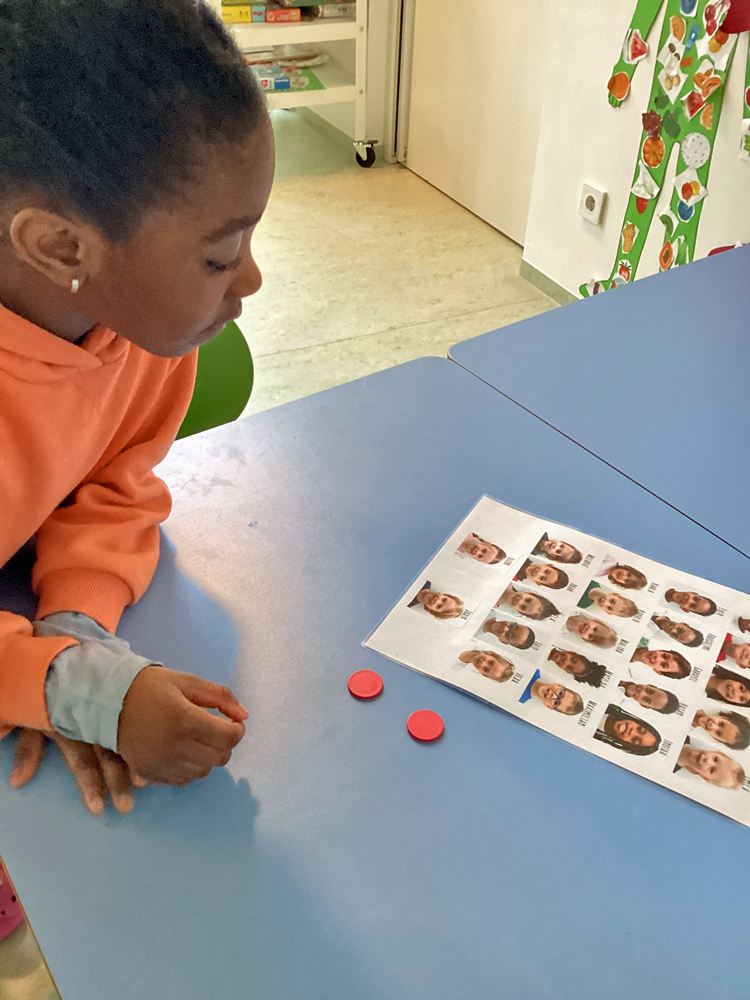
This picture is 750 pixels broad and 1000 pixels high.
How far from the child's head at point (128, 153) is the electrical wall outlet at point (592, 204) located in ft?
5.93

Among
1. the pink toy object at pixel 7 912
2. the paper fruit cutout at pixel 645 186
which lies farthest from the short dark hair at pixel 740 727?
the paper fruit cutout at pixel 645 186

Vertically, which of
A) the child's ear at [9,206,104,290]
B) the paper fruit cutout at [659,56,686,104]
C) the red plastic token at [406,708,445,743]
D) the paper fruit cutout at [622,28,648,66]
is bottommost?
the red plastic token at [406,708,445,743]

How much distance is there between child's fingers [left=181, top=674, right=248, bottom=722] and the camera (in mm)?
633

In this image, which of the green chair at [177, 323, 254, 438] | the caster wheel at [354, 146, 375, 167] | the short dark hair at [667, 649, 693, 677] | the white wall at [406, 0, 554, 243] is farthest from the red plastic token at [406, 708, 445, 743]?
the caster wheel at [354, 146, 375, 167]

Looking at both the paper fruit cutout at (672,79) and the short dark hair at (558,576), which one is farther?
the paper fruit cutout at (672,79)

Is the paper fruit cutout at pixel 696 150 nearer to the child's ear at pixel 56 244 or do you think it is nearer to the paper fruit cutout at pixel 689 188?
the paper fruit cutout at pixel 689 188

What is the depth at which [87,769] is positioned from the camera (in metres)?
0.62

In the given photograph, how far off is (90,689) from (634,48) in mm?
1934

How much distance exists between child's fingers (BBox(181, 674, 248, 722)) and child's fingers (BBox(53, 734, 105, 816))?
81 millimetres

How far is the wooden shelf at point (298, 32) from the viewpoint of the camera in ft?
9.52

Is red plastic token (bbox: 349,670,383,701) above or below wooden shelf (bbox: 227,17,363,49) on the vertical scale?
above

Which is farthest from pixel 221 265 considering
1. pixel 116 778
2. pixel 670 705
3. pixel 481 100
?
pixel 481 100

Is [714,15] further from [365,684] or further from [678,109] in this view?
[365,684]

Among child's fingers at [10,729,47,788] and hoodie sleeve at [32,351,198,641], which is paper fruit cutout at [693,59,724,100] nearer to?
hoodie sleeve at [32,351,198,641]
